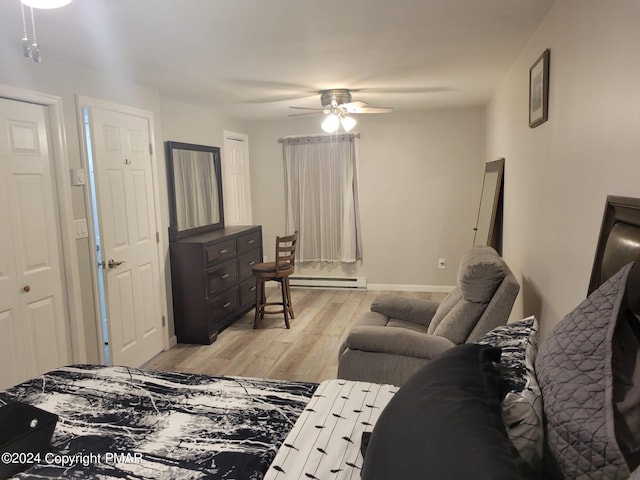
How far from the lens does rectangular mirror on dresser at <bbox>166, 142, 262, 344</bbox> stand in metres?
4.18

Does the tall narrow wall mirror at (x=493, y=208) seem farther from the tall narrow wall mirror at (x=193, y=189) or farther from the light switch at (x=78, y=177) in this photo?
the light switch at (x=78, y=177)

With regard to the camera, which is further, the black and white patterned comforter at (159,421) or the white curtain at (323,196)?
→ the white curtain at (323,196)

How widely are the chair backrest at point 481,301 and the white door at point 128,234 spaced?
7.93ft

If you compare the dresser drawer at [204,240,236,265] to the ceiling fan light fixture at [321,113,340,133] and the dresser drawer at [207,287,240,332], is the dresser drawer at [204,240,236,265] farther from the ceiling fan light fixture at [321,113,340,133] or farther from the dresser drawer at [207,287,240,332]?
the ceiling fan light fixture at [321,113,340,133]

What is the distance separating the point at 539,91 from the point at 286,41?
56.3 inches

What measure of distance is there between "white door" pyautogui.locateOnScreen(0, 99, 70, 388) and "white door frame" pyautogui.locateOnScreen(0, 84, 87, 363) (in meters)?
0.04

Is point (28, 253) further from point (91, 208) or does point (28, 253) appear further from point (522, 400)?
point (522, 400)

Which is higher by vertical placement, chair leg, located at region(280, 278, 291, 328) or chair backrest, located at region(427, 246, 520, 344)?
chair backrest, located at region(427, 246, 520, 344)

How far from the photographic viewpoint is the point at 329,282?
6.25 meters

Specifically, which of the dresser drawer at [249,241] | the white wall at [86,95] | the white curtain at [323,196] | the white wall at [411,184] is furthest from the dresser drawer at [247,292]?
the white wall at [411,184]

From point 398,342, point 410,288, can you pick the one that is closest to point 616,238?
point 398,342

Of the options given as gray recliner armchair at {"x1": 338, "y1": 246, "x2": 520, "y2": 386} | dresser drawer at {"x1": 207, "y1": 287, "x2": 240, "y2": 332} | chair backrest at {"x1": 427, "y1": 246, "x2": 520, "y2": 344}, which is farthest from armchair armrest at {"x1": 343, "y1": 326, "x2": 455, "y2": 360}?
dresser drawer at {"x1": 207, "y1": 287, "x2": 240, "y2": 332}

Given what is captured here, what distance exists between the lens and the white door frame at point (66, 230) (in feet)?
9.50

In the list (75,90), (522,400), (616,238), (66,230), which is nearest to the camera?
(522,400)
